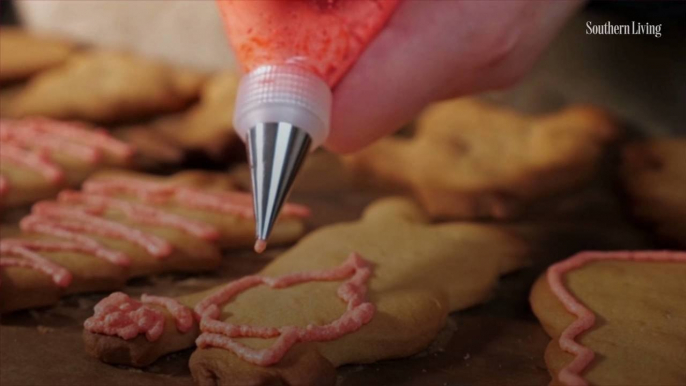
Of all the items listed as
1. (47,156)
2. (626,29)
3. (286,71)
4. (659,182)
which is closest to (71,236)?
(47,156)

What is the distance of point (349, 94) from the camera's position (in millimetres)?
976

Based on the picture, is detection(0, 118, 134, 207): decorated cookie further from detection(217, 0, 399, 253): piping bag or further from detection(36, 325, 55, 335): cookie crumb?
detection(217, 0, 399, 253): piping bag

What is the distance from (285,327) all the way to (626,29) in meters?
1.00

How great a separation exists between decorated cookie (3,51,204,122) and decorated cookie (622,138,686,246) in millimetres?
848

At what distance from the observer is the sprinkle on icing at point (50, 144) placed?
1377 mm

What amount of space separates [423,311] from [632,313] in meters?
0.23

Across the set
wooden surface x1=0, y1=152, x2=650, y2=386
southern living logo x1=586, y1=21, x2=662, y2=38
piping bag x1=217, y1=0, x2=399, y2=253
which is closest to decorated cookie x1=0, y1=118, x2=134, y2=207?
wooden surface x1=0, y1=152, x2=650, y2=386

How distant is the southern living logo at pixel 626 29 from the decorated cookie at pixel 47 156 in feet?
2.91

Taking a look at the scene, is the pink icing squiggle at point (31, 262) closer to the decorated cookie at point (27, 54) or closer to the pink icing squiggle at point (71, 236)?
the pink icing squiggle at point (71, 236)

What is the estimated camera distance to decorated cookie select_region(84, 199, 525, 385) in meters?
0.87

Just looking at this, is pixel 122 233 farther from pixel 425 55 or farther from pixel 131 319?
pixel 425 55

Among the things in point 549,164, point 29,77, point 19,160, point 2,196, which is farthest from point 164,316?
point 29,77

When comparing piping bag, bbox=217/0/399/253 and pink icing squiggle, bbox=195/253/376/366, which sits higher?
piping bag, bbox=217/0/399/253

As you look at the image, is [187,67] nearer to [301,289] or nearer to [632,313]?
[301,289]
